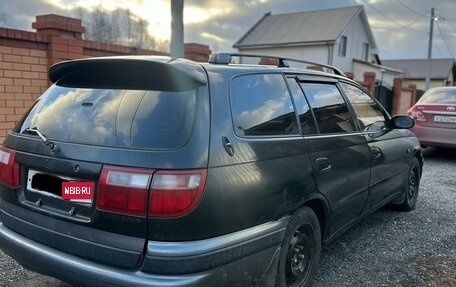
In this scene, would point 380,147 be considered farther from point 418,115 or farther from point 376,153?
point 418,115

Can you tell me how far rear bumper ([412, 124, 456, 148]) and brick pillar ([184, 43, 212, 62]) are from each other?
4.89 m

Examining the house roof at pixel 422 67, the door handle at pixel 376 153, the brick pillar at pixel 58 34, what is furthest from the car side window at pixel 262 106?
the house roof at pixel 422 67

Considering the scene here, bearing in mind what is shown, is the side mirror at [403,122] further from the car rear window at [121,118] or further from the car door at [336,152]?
the car rear window at [121,118]

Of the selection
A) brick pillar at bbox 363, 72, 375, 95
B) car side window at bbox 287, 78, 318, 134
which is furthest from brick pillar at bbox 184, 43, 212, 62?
brick pillar at bbox 363, 72, 375, 95

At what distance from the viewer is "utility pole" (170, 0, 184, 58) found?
25.1 feet

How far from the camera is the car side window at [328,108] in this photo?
319 cm

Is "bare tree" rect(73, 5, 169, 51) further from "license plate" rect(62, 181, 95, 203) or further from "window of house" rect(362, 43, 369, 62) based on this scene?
"license plate" rect(62, 181, 95, 203)

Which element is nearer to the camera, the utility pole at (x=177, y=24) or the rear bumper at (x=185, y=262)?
the rear bumper at (x=185, y=262)

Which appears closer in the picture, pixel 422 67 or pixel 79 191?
pixel 79 191

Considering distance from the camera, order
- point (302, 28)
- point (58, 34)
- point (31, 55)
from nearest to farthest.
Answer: point (31, 55), point (58, 34), point (302, 28)

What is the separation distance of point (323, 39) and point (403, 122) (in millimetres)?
28307

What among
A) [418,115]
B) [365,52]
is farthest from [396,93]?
[365,52]

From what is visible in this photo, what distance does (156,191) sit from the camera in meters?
2.03

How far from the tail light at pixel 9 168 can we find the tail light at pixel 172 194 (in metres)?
1.08
